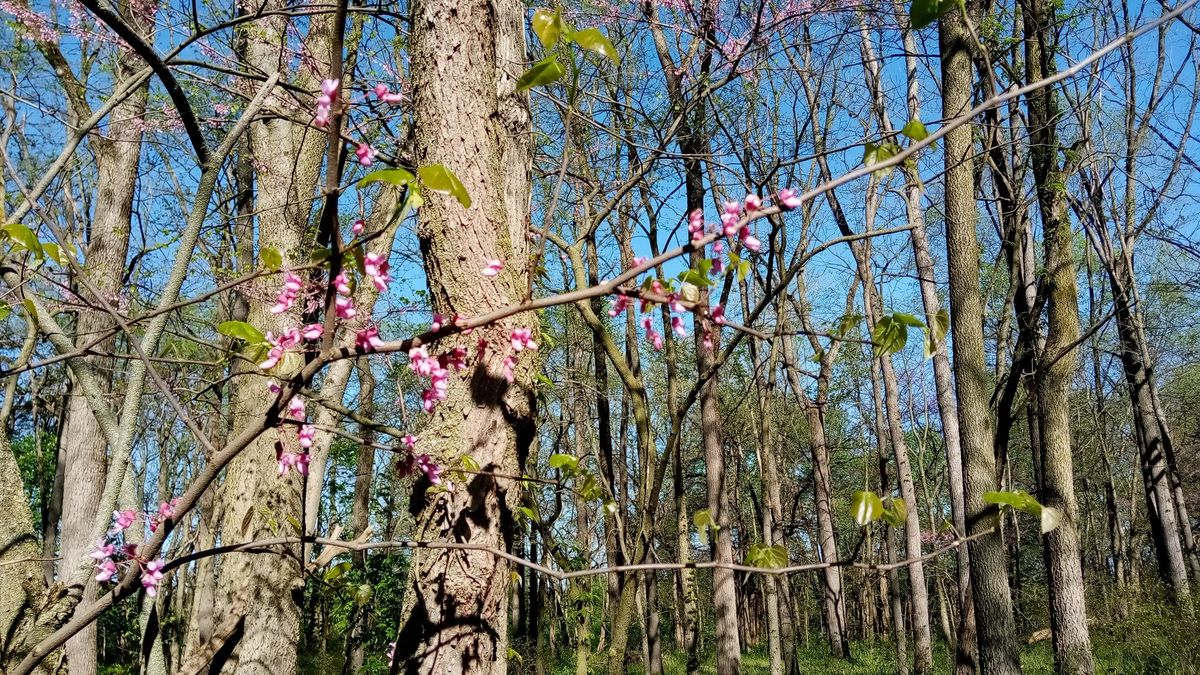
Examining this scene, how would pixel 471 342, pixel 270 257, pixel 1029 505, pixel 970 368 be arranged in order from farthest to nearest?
pixel 970 368
pixel 471 342
pixel 270 257
pixel 1029 505

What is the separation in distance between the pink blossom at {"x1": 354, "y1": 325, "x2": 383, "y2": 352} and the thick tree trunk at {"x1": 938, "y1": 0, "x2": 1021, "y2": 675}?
216 inches

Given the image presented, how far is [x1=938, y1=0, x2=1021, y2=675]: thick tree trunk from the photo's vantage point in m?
5.76

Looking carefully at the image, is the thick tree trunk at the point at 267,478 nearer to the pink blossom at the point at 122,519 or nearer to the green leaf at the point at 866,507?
the pink blossom at the point at 122,519

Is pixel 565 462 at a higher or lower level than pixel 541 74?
lower

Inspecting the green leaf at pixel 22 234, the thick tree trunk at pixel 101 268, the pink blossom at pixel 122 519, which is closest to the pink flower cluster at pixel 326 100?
the green leaf at pixel 22 234

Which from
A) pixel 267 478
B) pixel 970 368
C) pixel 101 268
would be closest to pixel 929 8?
pixel 267 478

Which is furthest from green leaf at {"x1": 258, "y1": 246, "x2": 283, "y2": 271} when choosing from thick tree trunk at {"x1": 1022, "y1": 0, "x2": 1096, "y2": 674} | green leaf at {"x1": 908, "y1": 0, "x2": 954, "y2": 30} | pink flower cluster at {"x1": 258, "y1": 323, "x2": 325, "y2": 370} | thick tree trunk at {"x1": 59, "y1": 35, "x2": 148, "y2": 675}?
thick tree trunk at {"x1": 1022, "y1": 0, "x2": 1096, "y2": 674}

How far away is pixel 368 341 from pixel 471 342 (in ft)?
1.39

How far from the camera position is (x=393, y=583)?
42.9ft

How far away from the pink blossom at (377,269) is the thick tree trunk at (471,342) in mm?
372

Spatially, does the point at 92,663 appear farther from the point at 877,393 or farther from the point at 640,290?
the point at 877,393

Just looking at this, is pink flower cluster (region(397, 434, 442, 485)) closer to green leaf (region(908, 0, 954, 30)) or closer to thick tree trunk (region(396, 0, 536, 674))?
thick tree trunk (region(396, 0, 536, 674))

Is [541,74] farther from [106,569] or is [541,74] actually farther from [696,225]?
[106,569]

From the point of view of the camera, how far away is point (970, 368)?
592 cm
